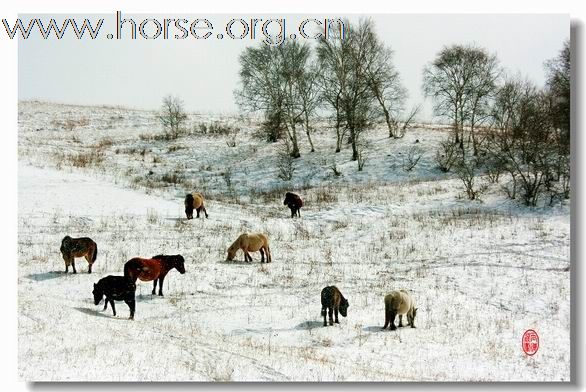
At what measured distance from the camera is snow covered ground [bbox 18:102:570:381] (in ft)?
35.3

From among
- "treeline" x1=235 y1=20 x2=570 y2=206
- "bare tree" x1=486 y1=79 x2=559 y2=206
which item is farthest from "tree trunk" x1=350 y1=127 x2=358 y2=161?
"bare tree" x1=486 y1=79 x2=559 y2=206

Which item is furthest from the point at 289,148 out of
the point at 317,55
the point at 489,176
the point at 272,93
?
the point at 489,176

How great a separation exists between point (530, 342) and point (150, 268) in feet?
31.1

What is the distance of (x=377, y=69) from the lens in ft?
137

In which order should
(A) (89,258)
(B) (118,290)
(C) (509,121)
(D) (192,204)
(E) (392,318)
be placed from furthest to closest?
(C) (509,121), (D) (192,204), (A) (89,258), (E) (392,318), (B) (118,290)

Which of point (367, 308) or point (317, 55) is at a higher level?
point (317, 55)

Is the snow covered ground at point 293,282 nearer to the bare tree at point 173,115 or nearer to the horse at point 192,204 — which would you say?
the horse at point 192,204

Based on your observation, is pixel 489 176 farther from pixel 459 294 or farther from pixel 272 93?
pixel 272 93

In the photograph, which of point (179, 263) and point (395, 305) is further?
point (179, 263)

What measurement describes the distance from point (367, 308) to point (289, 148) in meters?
29.7

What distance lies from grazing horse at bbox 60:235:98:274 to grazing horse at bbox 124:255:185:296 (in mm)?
2142

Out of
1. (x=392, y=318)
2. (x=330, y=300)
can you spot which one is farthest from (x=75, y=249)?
(x=392, y=318)

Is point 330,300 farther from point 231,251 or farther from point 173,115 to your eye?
point 173,115

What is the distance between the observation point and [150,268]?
14.3m
